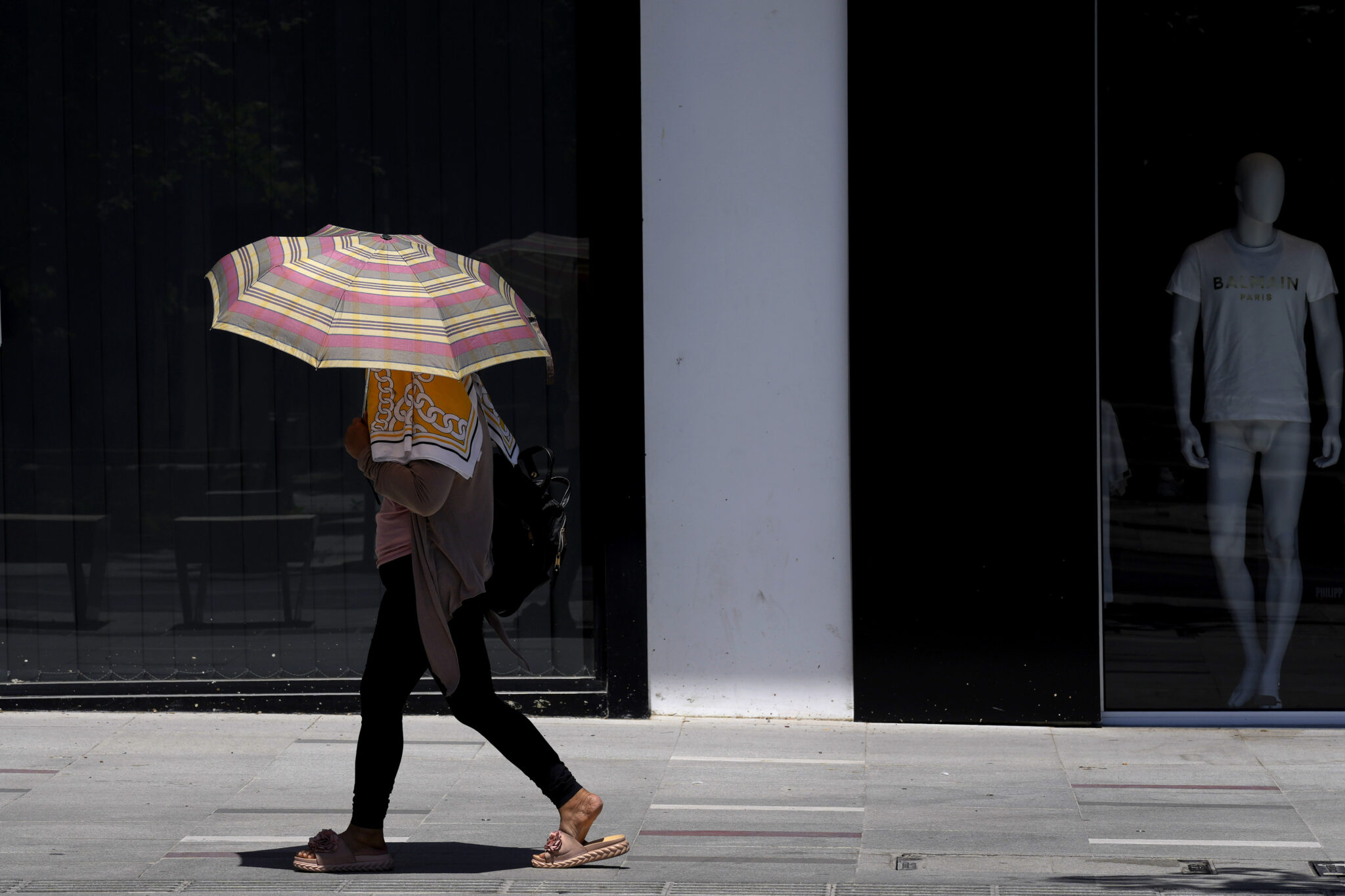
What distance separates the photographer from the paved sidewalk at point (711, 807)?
16.1 feet

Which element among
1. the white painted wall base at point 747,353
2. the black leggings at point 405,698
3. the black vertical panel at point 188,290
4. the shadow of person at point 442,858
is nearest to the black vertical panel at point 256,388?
the black vertical panel at point 188,290

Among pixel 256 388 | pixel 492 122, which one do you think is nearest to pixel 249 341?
pixel 256 388

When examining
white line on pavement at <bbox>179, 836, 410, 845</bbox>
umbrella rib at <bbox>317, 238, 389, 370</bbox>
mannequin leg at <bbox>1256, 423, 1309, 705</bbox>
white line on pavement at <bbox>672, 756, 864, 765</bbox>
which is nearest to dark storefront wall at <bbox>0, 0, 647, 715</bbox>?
white line on pavement at <bbox>672, 756, 864, 765</bbox>

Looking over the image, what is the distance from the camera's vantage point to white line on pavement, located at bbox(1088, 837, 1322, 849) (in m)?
5.22

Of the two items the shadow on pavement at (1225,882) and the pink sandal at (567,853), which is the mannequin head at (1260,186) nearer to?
the shadow on pavement at (1225,882)

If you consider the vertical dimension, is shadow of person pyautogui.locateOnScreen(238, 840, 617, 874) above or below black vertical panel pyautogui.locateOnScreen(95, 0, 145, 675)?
below

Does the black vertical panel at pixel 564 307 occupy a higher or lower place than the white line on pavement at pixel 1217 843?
higher

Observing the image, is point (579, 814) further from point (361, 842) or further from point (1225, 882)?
point (1225, 882)

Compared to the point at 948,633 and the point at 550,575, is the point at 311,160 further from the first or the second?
the point at 948,633

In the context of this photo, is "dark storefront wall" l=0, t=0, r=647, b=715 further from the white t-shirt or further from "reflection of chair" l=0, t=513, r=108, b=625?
the white t-shirt

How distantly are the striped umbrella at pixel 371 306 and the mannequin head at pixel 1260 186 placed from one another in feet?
13.0

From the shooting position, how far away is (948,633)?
7.01 meters

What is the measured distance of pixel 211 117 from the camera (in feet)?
23.4

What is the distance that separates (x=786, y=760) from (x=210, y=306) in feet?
10.8
